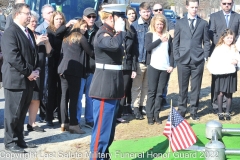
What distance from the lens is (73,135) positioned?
7082 millimetres

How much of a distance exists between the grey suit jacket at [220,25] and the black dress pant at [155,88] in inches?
51.9

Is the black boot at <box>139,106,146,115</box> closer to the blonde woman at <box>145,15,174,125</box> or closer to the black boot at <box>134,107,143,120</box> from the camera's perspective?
the black boot at <box>134,107,143,120</box>

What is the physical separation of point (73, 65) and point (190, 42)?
6.91ft

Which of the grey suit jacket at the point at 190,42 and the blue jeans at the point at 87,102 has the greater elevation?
the grey suit jacket at the point at 190,42

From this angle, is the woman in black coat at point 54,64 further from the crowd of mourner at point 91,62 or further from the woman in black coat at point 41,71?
the woman in black coat at point 41,71

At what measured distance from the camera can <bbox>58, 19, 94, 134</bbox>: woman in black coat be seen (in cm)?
701

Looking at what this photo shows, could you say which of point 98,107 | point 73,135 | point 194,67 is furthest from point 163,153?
point 194,67

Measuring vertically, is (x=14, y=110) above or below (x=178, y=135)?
above

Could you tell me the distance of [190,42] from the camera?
771 cm

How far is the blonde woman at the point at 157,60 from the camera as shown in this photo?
755cm

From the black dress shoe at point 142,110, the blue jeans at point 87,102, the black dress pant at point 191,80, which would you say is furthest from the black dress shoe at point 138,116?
the blue jeans at point 87,102

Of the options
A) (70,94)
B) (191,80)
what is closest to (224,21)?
(191,80)

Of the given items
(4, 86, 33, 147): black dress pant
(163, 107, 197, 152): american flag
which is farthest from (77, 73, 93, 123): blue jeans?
(163, 107, 197, 152): american flag

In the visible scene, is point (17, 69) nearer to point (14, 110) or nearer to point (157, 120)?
point (14, 110)
